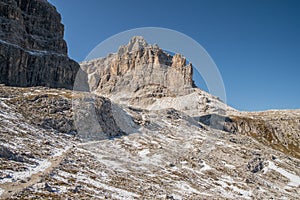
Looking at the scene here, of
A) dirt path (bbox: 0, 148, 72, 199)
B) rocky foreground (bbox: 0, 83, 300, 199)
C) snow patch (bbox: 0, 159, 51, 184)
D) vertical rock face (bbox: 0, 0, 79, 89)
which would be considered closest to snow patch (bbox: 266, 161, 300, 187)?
rocky foreground (bbox: 0, 83, 300, 199)

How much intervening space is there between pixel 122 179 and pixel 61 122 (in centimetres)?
3336

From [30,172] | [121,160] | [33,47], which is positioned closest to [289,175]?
[121,160]

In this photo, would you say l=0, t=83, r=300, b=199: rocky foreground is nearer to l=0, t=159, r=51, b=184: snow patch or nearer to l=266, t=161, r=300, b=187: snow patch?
l=0, t=159, r=51, b=184: snow patch

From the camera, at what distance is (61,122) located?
243 ft

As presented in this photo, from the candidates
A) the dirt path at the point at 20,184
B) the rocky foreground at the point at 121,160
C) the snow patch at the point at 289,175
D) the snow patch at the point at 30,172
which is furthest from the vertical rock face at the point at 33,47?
the snow patch at the point at 289,175

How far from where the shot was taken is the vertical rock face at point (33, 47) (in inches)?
4887

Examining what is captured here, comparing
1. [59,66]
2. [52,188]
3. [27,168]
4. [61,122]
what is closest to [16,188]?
[52,188]

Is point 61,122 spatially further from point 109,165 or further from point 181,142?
point 181,142

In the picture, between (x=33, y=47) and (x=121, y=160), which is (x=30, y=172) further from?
(x=33, y=47)

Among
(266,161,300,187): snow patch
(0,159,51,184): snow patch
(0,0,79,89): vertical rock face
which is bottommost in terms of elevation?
(266,161,300,187): snow patch

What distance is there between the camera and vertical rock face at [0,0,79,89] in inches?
4887

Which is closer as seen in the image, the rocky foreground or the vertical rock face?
the rocky foreground

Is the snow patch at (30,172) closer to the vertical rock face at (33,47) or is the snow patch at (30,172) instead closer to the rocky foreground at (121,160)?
the rocky foreground at (121,160)

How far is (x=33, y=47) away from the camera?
14438 centimetres
